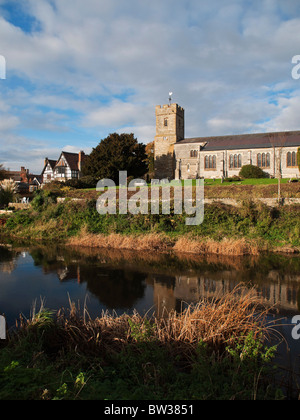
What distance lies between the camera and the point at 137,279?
12.1 meters

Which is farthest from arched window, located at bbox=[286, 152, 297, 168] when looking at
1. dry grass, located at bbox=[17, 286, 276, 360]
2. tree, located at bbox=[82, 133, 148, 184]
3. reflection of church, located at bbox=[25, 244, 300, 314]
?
dry grass, located at bbox=[17, 286, 276, 360]

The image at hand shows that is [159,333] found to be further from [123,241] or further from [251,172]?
[251,172]

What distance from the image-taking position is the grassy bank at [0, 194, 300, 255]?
16688 millimetres

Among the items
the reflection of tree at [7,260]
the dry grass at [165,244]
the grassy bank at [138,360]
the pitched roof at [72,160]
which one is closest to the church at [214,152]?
the pitched roof at [72,160]

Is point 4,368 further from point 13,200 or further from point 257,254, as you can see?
point 13,200

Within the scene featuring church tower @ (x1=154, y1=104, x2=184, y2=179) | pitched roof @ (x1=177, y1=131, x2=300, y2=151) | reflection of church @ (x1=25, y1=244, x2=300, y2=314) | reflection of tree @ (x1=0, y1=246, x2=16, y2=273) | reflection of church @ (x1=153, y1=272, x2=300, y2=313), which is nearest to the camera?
reflection of church @ (x1=153, y1=272, x2=300, y2=313)

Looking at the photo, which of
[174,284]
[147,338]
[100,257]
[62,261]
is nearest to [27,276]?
[62,261]

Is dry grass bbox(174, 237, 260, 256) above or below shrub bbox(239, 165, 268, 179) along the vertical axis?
below

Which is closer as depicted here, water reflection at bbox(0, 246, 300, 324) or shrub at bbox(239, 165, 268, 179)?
water reflection at bbox(0, 246, 300, 324)

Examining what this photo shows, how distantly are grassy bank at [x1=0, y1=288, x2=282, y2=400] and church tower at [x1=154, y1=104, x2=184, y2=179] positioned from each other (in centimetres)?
4157

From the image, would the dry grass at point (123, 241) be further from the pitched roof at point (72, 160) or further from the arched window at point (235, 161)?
the pitched roof at point (72, 160)

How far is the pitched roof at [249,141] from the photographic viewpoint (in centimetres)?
3822

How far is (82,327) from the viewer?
6125 mm

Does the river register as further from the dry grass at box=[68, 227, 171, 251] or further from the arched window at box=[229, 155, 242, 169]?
the arched window at box=[229, 155, 242, 169]
